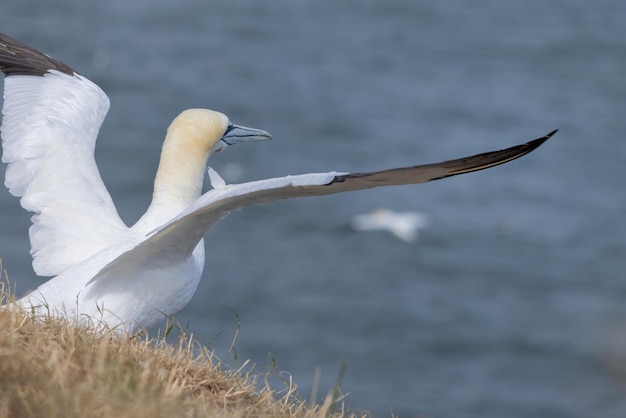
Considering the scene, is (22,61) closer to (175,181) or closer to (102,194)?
(102,194)

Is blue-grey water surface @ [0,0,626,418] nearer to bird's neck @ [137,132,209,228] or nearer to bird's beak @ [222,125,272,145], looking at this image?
bird's beak @ [222,125,272,145]

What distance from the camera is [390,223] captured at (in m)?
21.8

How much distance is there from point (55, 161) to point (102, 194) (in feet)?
1.04

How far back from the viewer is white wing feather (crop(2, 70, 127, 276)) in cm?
592

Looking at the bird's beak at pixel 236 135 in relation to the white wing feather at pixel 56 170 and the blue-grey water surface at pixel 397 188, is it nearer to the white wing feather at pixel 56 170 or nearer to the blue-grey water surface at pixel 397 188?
the white wing feather at pixel 56 170

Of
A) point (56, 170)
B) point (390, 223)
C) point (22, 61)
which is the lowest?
point (390, 223)

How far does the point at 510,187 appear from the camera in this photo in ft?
77.1

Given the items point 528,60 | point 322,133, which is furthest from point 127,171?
point 528,60

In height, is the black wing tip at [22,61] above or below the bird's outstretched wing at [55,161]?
above

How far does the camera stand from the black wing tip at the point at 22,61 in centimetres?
698

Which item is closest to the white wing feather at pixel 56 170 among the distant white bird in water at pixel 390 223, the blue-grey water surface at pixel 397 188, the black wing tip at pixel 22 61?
the black wing tip at pixel 22 61

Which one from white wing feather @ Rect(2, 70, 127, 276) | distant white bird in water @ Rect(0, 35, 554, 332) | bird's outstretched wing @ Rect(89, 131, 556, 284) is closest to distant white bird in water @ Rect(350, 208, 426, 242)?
distant white bird in water @ Rect(0, 35, 554, 332)

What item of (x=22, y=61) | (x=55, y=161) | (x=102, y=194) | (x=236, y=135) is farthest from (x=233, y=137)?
(x=22, y=61)

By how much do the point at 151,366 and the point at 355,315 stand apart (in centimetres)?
1526
